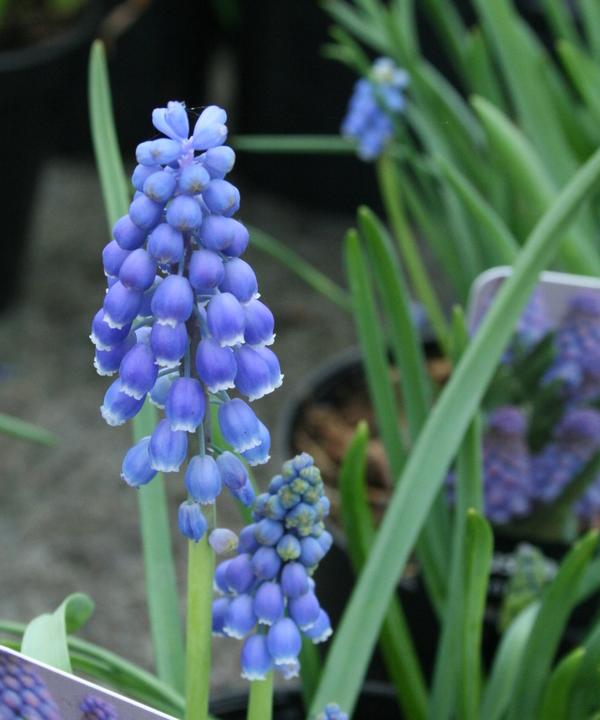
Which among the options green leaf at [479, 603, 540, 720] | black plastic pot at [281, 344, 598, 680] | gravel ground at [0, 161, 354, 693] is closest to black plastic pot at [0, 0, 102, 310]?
gravel ground at [0, 161, 354, 693]

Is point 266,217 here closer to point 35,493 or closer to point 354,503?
point 35,493

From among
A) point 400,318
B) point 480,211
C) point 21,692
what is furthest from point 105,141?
point 21,692

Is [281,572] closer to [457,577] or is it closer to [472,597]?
[472,597]

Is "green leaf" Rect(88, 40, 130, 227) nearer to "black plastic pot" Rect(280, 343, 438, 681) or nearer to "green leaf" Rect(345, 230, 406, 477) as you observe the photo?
"green leaf" Rect(345, 230, 406, 477)

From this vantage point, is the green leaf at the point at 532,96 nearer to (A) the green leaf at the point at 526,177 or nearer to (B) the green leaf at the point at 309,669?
(A) the green leaf at the point at 526,177

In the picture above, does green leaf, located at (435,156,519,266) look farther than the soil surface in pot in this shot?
No
